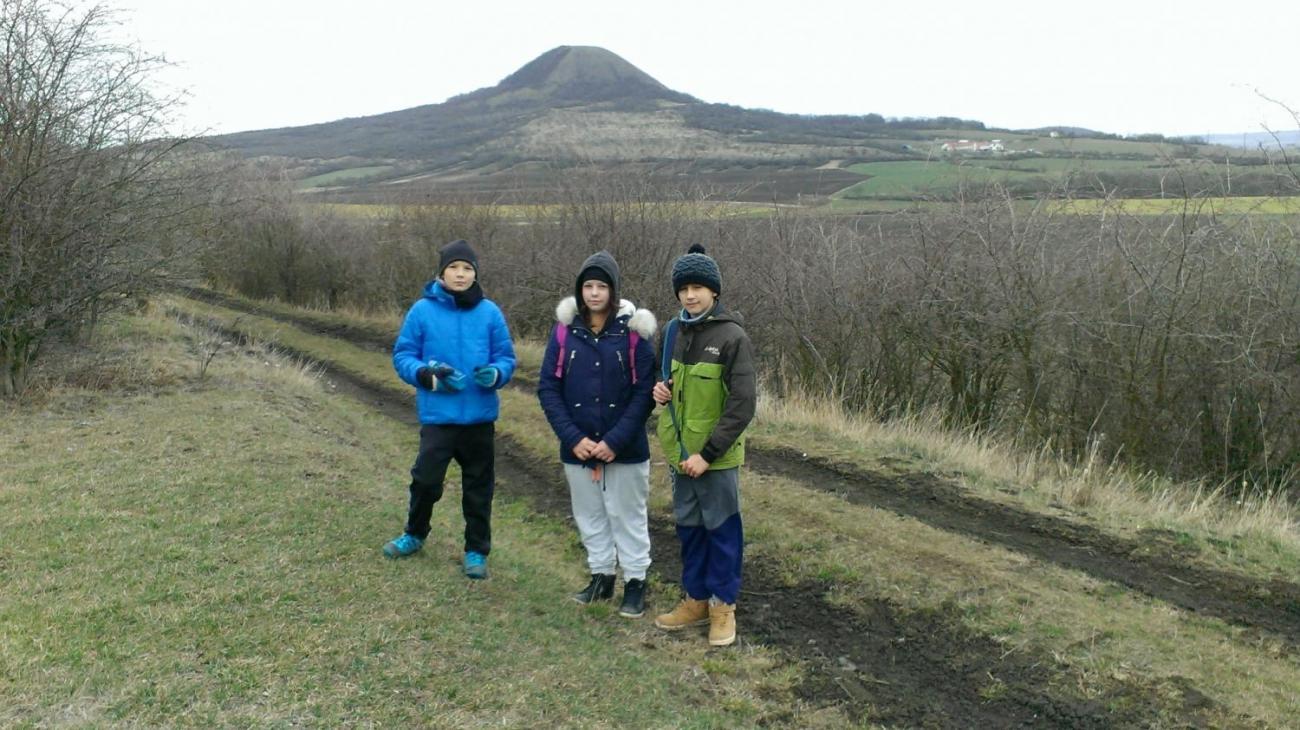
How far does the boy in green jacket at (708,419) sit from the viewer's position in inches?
201

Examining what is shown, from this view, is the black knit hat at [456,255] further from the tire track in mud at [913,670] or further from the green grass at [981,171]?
the green grass at [981,171]

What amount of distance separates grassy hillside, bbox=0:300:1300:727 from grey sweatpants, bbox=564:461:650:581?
0.43 metres

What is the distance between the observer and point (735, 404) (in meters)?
5.06

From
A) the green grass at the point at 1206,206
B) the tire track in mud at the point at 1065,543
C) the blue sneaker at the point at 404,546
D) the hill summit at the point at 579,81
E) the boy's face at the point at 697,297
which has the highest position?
the hill summit at the point at 579,81

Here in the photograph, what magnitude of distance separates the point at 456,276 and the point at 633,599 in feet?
7.93

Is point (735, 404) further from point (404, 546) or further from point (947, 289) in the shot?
point (947, 289)

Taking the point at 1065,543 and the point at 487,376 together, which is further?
the point at 1065,543

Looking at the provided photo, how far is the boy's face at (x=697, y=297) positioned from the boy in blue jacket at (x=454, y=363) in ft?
4.07

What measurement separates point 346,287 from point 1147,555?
28418 mm

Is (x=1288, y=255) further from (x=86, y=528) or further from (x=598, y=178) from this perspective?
(x=598, y=178)

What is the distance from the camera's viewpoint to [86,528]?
6.19m

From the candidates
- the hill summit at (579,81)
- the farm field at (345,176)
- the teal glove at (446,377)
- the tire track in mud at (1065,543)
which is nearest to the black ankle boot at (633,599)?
the teal glove at (446,377)

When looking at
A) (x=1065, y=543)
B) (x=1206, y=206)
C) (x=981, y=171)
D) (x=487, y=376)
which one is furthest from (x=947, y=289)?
(x=487, y=376)

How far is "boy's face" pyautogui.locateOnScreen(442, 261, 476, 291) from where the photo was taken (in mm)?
5645
